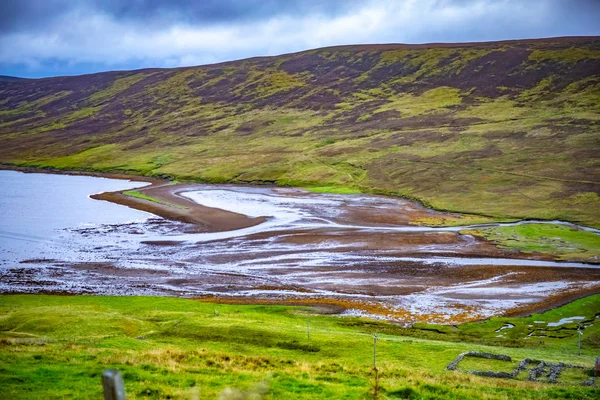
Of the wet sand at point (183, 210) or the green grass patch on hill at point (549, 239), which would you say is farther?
the wet sand at point (183, 210)

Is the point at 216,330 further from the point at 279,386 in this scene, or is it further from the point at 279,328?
the point at 279,386

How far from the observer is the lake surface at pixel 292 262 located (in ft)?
186

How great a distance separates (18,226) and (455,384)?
8749 centimetres

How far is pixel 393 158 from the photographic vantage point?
500 feet

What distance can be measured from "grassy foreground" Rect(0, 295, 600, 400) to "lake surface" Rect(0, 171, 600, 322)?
6595mm

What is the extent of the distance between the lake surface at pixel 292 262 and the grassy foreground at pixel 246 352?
6.60 metres

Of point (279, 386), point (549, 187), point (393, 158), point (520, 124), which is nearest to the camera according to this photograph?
point (279, 386)

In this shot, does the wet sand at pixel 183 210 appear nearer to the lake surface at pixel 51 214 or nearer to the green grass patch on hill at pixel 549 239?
the lake surface at pixel 51 214

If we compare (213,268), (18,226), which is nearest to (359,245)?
(213,268)

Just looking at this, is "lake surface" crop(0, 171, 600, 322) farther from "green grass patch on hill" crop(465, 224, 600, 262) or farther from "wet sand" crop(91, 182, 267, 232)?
"green grass patch on hill" crop(465, 224, 600, 262)

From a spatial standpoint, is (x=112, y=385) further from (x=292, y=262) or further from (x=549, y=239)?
(x=549, y=239)

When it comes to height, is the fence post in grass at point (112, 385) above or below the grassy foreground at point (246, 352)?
above

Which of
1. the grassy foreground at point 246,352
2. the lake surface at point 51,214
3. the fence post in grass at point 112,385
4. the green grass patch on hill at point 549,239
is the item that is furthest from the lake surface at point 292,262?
the fence post in grass at point 112,385

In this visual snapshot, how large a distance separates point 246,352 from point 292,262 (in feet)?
129
